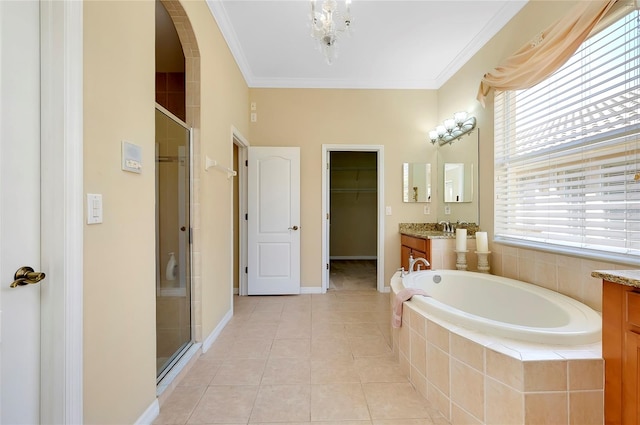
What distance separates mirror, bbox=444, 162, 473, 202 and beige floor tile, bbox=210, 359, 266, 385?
8.57ft

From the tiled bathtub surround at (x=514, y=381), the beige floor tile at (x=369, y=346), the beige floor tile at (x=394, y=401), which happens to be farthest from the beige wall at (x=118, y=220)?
the tiled bathtub surround at (x=514, y=381)

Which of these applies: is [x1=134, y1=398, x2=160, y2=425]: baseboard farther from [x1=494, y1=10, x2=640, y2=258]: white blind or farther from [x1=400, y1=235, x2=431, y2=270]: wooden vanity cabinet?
Result: [x1=494, y1=10, x2=640, y2=258]: white blind

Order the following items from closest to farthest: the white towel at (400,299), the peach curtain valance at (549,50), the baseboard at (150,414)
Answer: the baseboard at (150,414) → the peach curtain valance at (549,50) → the white towel at (400,299)

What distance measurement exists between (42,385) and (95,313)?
0.81ft

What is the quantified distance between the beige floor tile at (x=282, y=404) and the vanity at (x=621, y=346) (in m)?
1.34

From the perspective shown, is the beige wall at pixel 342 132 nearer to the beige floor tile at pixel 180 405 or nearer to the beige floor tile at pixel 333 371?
the beige floor tile at pixel 333 371

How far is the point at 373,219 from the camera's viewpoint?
6.30 m

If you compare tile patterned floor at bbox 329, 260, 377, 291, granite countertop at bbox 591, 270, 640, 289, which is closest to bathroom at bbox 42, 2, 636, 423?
tile patterned floor at bbox 329, 260, 377, 291

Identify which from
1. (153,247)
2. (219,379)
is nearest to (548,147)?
(153,247)

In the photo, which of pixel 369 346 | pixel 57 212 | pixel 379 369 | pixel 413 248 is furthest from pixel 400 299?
pixel 57 212

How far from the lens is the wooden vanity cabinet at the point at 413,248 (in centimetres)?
278

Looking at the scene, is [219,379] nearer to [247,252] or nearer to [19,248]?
[19,248]

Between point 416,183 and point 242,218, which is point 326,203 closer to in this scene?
point 242,218

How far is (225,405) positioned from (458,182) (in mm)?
3038
